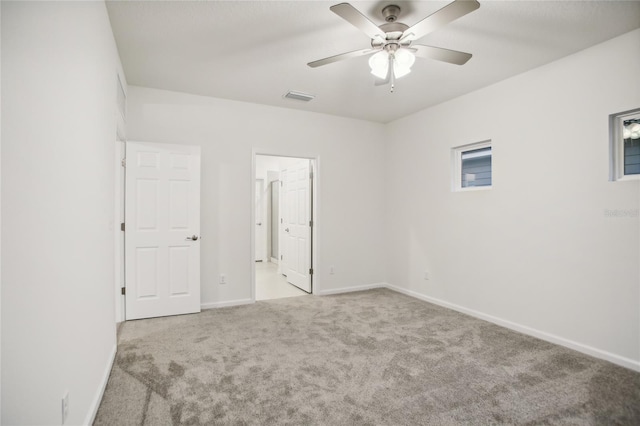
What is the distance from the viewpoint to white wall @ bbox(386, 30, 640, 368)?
2.75 m

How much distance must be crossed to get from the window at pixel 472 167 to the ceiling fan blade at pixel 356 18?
2.25m

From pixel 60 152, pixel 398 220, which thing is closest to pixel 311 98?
pixel 398 220

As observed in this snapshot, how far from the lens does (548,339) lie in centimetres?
318

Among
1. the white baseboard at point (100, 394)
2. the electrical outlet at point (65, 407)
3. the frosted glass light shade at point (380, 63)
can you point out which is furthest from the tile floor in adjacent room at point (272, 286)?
the frosted glass light shade at point (380, 63)

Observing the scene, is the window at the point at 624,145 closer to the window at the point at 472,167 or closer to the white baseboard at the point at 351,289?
the window at the point at 472,167

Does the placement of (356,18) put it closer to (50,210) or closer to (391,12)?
(391,12)

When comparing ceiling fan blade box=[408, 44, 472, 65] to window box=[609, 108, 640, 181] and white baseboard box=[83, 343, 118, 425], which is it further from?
white baseboard box=[83, 343, 118, 425]

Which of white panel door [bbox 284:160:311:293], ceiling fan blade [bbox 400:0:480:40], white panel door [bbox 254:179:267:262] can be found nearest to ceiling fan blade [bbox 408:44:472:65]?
Answer: ceiling fan blade [bbox 400:0:480:40]

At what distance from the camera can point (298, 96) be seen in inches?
166

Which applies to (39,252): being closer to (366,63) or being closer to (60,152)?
(60,152)

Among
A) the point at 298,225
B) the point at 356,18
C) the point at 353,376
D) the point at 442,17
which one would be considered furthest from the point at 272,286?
the point at 442,17

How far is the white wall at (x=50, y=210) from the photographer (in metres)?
1.16

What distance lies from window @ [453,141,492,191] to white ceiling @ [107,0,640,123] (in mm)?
691

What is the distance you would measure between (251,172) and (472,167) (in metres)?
2.81
